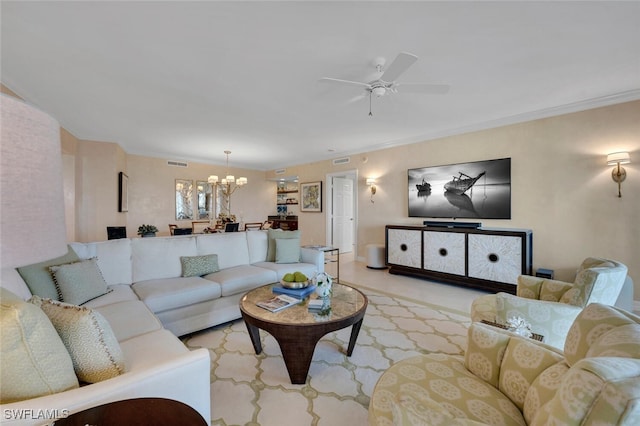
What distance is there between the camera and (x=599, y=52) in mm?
2234

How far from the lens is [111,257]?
2600 mm

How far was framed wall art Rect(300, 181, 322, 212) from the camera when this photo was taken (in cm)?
687

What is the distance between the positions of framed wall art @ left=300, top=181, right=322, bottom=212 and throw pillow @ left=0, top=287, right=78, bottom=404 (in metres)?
6.07

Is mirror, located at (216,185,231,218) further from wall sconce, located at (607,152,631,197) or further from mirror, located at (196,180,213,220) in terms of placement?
wall sconce, located at (607,152,631,197)

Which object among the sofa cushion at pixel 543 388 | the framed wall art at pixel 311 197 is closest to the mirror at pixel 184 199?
the framed wall art at pixel 311 197

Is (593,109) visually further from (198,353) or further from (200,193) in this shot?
(200,193)

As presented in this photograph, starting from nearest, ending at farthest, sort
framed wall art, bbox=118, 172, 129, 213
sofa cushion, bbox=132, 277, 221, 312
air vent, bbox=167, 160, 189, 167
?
sofa cushion, bbox=132, 277, 221, 312, framed wall art, bbox=118, 172, 129, 213, air vent, bbox=167, 160, 189, 167

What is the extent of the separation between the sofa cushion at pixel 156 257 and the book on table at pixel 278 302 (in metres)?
1.37

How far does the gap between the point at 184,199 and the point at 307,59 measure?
5754mm

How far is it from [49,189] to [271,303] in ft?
5.92

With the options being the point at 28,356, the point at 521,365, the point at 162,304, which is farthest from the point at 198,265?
the point at 521,365

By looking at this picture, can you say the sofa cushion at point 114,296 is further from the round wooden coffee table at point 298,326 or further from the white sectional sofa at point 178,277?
the round wooden coffee table at point 298,326

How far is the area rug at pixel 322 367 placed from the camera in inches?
62.3

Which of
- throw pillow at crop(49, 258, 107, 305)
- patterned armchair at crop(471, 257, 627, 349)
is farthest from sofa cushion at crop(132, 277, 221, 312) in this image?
patterned armchair at crop(471, 257, 627, 349)
